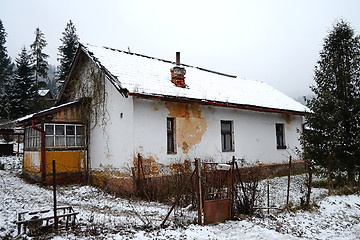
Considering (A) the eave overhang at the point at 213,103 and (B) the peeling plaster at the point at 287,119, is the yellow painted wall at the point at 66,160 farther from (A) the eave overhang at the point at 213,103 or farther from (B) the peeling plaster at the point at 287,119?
(B) the peeling plaster at the point at 287,119

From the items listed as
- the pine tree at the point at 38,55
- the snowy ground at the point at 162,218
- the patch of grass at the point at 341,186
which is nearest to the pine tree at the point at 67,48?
the pine tree at the point at 38,55

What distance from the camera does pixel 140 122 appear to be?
382 inches

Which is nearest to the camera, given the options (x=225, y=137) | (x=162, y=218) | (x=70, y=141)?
(x=162, y=218)

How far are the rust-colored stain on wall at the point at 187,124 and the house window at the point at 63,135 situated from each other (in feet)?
14.6

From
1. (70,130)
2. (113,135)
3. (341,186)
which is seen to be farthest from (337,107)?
(70,130)

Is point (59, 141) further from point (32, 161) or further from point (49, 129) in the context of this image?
point (32, 161)

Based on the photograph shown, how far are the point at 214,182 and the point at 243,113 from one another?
730 centimetres

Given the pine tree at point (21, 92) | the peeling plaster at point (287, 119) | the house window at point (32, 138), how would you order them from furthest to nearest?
the pine tree at point (21, 92) < the peeling plaster at point (287, 119) < the house window at point (32, 138)

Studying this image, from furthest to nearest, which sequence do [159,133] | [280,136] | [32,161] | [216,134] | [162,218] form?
[280,136] → [32,161] → [216,134] → [159,133] → [162,218]

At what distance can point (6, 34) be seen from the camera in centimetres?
4688

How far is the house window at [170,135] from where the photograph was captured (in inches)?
415

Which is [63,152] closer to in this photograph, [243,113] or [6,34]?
[243,113]

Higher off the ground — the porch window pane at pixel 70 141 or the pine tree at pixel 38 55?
the pine tree at pixel 38 55

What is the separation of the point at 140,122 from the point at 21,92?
2575 centimetres
